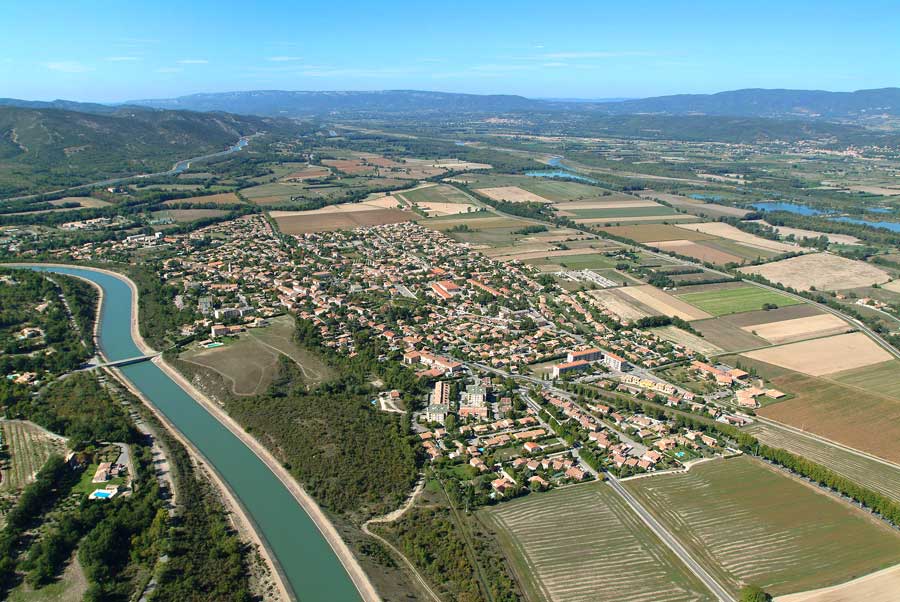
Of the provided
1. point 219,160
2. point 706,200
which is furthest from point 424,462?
point 219,160

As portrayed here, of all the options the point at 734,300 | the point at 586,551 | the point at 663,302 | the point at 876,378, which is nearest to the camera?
the point at 586,551

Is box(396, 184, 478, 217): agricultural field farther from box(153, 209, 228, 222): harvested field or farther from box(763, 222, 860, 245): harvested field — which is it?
box(763, 222, 860, 245): harvested field

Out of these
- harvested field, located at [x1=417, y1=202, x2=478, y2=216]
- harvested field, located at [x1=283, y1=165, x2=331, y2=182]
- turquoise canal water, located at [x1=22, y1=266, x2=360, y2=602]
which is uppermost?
harvested field, located at [x1=283, y1=165, x2=331, y2=182]

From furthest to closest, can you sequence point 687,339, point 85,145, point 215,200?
1. point 85,145
2. point 215,200
3. point 687,339

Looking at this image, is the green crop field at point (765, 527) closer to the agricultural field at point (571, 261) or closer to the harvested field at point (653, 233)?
the agricultural field at point (571, 261)

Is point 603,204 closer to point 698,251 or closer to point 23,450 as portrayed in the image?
point 698,251

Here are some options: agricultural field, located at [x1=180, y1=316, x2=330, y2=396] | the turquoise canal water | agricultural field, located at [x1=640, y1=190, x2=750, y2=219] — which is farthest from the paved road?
agricultural field, located at [x1=640, y1=190, x2=750, y2=219]

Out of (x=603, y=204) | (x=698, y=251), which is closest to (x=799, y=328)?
(x=698, y=251)
